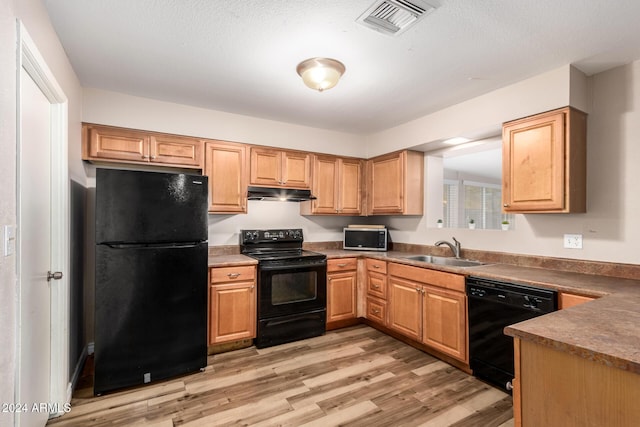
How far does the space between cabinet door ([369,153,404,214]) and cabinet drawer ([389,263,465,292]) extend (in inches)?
30.9

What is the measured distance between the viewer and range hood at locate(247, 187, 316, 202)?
3.45 meters

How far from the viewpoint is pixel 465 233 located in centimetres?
331

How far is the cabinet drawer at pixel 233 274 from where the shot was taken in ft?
9.57

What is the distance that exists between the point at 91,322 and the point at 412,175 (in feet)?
12.0

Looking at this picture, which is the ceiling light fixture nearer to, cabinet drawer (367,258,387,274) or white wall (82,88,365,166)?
white wall (82,88,365,166)

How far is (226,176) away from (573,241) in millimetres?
3166

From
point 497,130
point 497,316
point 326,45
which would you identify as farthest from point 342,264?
point 326,45

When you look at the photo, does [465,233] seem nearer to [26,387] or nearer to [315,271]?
[315,271]

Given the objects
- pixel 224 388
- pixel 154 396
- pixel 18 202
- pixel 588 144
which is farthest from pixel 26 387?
pixel 588 144

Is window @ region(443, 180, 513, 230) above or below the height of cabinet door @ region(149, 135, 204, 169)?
below

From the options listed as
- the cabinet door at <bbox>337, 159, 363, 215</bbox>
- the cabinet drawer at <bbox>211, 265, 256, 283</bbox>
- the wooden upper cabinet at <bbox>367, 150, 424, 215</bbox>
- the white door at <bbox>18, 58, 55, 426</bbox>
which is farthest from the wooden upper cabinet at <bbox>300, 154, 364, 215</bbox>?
the white door at <bbox>18, 58, 55, 426</bbox>

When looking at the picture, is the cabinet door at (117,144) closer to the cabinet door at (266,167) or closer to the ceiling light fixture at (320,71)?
the cabinet door at (266,167)

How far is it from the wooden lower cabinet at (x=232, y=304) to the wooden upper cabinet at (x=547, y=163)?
245 centimetres

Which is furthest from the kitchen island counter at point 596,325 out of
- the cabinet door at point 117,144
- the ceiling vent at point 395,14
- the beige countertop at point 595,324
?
the cabinet door at point 117,144
